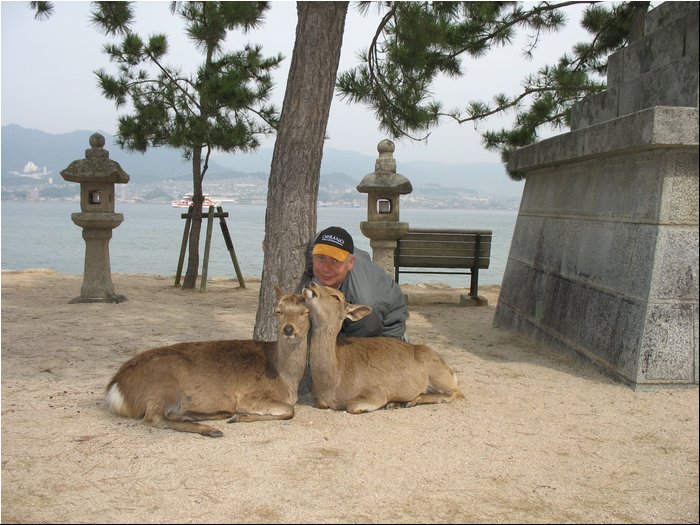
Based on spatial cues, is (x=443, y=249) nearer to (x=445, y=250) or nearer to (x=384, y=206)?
(x=445, y=250)

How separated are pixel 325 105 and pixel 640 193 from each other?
97.4 inches

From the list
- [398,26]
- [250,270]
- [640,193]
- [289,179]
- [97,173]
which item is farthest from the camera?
[250,270]

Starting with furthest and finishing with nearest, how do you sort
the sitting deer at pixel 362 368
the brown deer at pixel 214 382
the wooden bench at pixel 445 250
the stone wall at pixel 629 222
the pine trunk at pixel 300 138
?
the wooden bench at pixel 445 250 → the pine trunk at pixel 300 138 → the stone wall at pixel 629 222 → the sitting deer at pixel 362 368 → the brown deer at pixel 214 382

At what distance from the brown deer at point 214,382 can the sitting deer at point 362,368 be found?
112 millimetres

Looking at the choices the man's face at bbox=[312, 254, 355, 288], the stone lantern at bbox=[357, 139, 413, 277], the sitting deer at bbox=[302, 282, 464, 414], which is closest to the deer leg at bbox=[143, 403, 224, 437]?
the sitting deer at bbox=[302, 282, 464, 414]

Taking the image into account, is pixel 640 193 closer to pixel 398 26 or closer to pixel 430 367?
pixel 430 367

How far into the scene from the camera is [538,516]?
299cm

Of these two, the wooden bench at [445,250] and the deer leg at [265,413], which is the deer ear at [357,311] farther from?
the wooden bench at [445,250]

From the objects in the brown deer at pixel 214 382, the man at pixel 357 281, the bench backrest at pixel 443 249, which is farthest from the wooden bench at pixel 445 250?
the brown deer at pixel 214 382

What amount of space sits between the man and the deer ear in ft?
1.01

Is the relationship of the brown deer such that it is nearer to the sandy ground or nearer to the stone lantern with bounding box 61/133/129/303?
the sandy ground

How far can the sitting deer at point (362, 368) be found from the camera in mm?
4402

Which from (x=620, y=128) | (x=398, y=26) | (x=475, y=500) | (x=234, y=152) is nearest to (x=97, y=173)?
(x=234, y=152)

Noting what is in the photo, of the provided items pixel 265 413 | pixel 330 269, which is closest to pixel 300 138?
pixel 330 269
